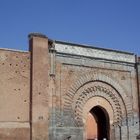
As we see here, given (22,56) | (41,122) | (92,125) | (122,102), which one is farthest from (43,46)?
(92,125)

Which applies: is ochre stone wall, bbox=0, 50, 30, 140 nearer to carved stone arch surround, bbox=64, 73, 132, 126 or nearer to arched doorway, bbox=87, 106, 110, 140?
carved stone arch surround, bbox=64, 73, 132, 126

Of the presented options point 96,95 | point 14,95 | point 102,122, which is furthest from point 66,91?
point 102,122

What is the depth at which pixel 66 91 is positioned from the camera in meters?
13.1

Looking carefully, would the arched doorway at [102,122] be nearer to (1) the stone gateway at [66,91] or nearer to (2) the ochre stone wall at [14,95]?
(1) the stone gateway at [66,91]

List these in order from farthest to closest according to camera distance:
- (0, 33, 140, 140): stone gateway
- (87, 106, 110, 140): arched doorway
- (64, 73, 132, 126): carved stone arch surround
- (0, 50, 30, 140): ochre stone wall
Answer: (87, 106, 110, 140): arched doorway < (64, 73, 132, 126): carved stone arch surround < (0, 33, 140, 140): stone gateway < (0, 50, 30, 140): ochre stone wall

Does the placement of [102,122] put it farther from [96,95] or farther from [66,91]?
[66,91]

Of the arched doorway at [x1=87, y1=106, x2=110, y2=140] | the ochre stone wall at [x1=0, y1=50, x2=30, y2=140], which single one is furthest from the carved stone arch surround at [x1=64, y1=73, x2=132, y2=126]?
the ochre stone wall at [x1=0, y1=50, x2=30, y2=140]

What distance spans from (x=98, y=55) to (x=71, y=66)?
5.26ft

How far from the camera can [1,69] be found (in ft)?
39.1

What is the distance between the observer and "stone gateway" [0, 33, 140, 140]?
11.9m

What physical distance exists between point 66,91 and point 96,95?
163 cm

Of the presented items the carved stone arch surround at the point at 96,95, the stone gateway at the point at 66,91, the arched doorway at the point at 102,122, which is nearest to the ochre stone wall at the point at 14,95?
the stone gateway at the point at 66,91

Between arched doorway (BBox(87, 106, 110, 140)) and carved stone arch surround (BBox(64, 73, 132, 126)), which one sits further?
arched doorway (BBox(87, 106, 110, 140))

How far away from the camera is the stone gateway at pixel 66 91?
470 inches
